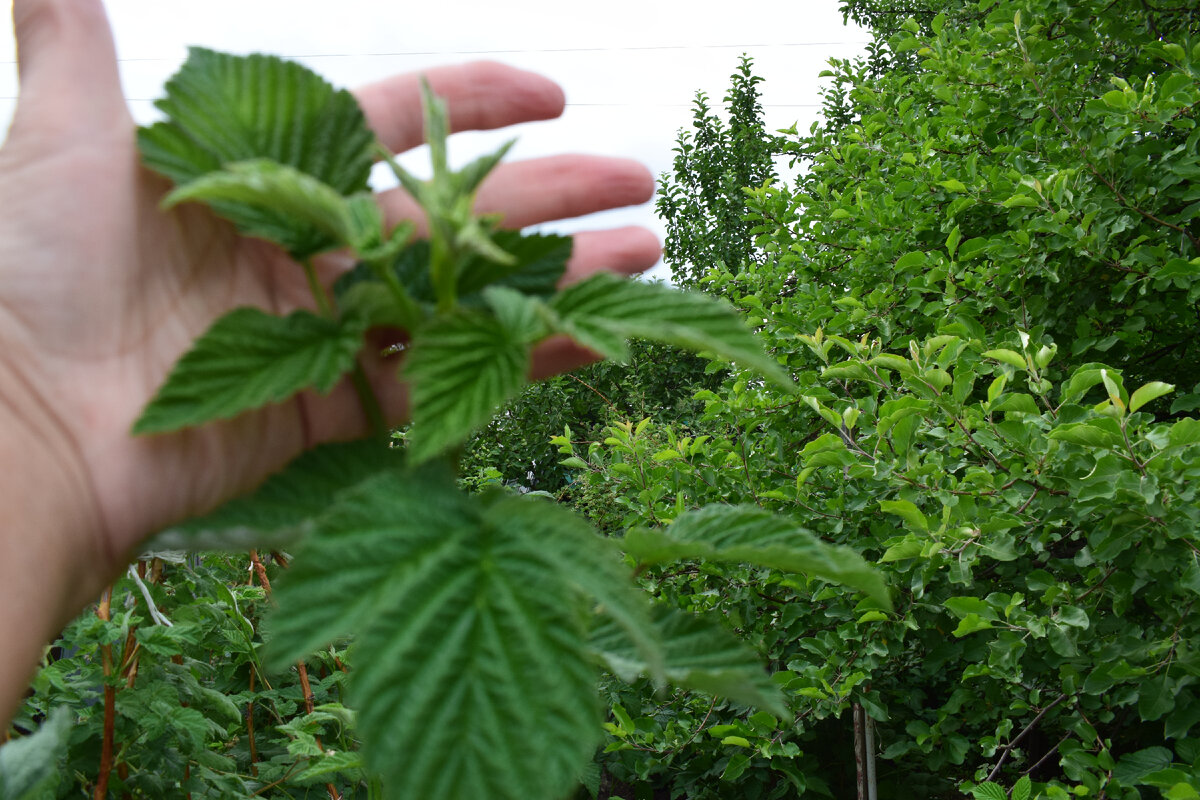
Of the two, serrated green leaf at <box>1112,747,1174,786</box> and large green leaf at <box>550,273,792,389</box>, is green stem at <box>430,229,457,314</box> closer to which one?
large green leaf at <box>550,273,792,389</box>

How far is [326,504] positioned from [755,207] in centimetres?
279

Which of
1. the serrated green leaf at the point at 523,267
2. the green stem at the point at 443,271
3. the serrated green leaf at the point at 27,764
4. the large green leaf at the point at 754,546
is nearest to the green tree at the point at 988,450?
the large green leaf at the point at 754,546

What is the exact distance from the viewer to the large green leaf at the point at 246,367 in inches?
24.5

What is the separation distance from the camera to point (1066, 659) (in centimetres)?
181

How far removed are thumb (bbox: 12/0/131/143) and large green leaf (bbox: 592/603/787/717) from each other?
70 centimetres

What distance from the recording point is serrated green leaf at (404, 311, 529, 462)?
566 mm

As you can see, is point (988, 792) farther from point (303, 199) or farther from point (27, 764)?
point (303, 199)

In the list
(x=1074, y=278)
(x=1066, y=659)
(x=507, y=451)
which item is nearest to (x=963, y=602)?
(x=1066, y=659)

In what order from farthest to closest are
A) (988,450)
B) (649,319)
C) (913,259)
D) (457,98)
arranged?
(913,259)
(988,450)
(457,98)
(649,319)

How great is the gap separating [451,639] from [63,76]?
726mm

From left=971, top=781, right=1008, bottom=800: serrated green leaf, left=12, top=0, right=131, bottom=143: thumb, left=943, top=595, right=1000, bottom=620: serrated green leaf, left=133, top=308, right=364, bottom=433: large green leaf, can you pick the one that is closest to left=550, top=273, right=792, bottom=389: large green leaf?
left=133, top=308, right=364, bottom=433: large green leaf

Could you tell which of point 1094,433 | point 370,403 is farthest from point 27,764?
point 1094,433

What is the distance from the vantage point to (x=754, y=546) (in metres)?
0.68

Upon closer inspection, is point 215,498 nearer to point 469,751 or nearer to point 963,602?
point 469,751
